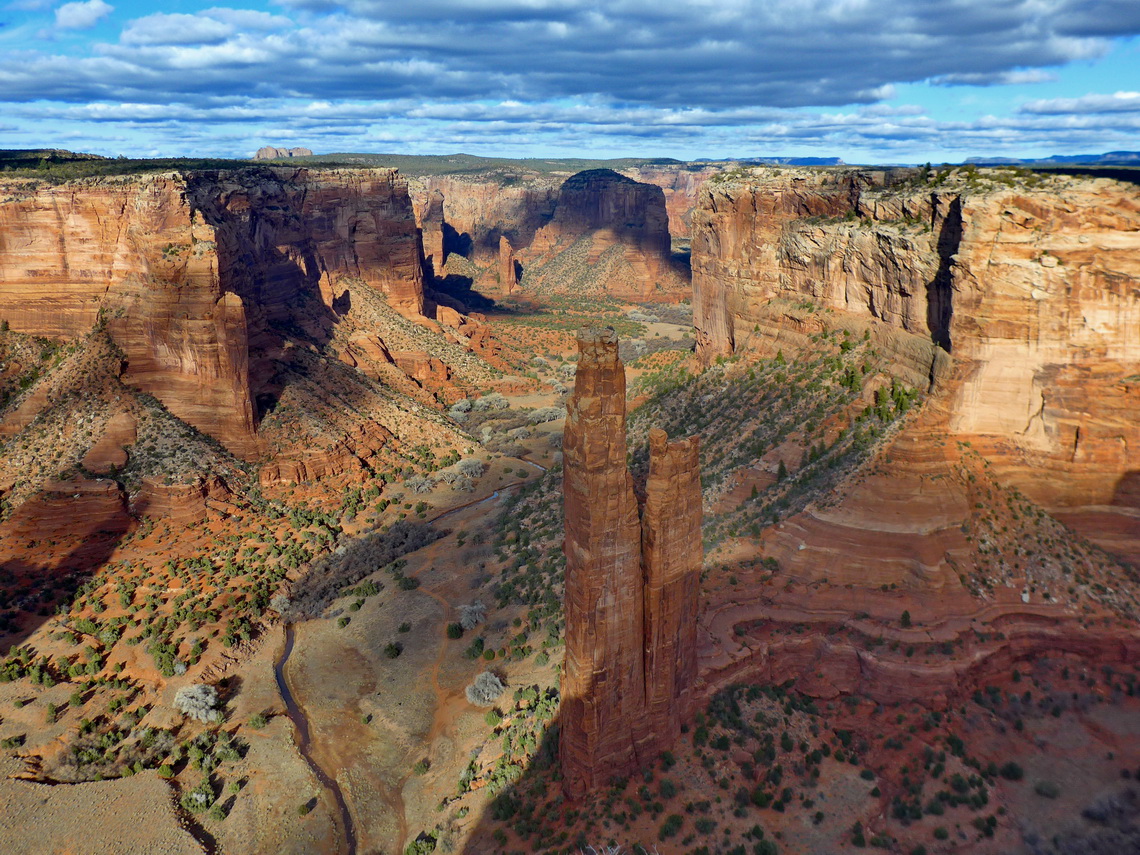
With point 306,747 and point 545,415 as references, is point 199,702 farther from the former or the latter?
point 545,415

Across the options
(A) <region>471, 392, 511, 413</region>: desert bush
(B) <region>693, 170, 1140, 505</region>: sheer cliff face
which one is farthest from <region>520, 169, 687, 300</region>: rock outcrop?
(B) <region>693, 170, 1140, 505</region>: sheer cliff face

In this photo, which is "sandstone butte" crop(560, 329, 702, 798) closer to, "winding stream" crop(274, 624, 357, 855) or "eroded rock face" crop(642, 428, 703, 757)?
"eroded rock face" crop(642, 428, 703, 757)

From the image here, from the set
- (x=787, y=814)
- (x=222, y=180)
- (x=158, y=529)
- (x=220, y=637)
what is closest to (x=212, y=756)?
(x=220, y=637)

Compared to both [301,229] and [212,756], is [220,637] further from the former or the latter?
[301,229]

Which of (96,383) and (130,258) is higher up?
(130,258)

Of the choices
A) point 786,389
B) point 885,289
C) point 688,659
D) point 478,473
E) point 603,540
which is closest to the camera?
point 603,540

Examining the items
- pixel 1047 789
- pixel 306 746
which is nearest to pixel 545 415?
pixel 306 746
